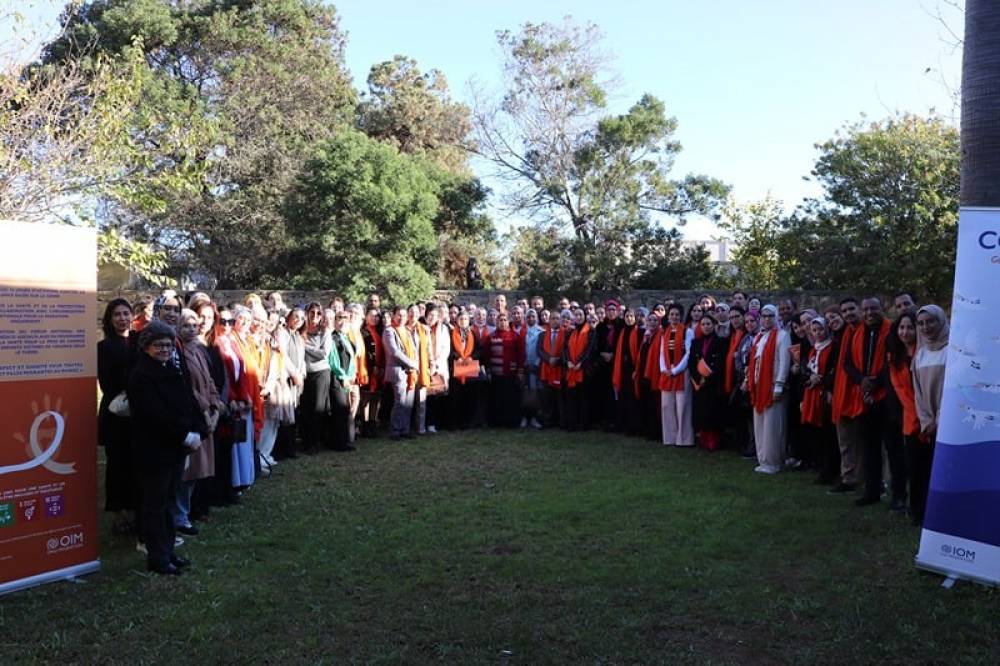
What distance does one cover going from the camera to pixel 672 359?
1125 cm

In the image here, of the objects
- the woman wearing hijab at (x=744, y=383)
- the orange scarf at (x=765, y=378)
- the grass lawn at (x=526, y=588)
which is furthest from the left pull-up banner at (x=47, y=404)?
the woman wearing hijab at (x=744, y=383)

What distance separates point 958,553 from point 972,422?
2.83 feet

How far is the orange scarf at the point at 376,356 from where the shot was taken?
11.9 m

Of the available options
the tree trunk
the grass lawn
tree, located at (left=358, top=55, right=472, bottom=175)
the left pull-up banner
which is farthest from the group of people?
tree, located at (left=358, top=55, right=472, bottom=175)

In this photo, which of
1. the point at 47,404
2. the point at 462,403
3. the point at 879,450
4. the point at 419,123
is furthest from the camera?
the point at 419,123

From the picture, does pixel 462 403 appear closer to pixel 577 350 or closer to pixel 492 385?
pixel 492 385

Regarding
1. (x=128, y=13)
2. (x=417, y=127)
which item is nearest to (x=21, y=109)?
(x=128, y=13)

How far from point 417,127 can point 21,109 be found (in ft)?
63.9

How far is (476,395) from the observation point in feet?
43.2

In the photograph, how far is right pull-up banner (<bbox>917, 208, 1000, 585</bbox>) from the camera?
201 inches

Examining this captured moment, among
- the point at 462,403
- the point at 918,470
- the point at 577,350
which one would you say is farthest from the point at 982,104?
the point at 462,403

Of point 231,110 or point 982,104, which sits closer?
point 982,104

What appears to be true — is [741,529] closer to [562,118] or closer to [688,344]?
[688,344]

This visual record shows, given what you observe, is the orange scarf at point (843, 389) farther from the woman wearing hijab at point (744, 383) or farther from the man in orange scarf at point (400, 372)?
the man in orange scarf at point (400, 372)
